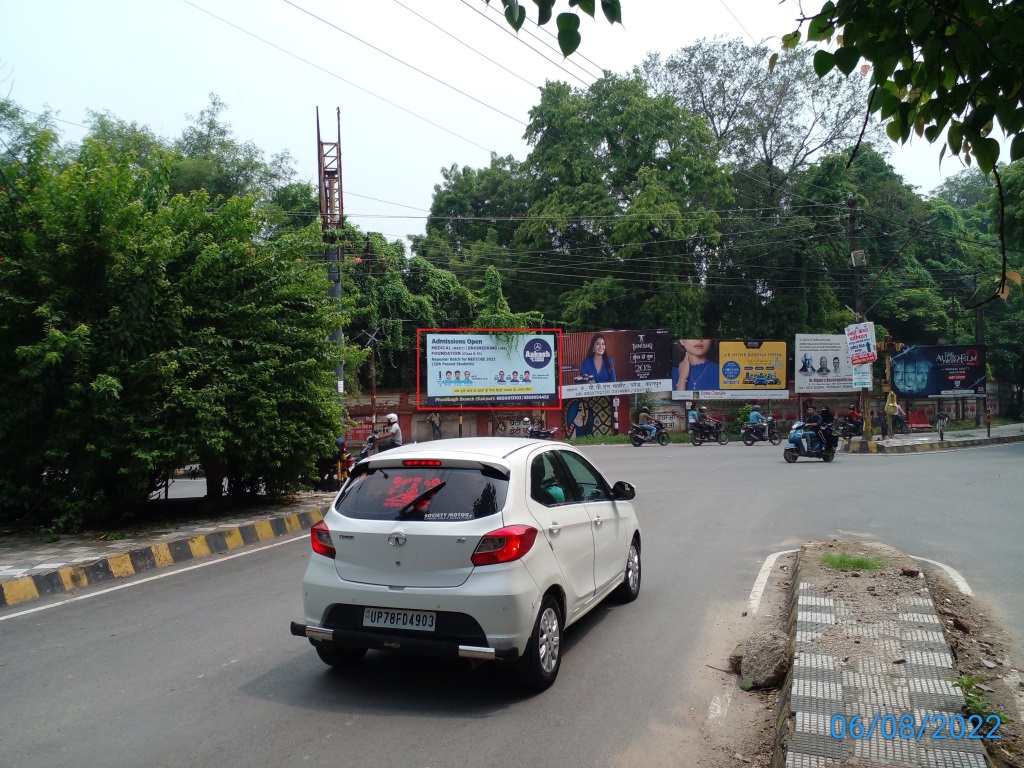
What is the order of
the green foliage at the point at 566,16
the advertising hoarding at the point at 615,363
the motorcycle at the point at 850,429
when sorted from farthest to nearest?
the advertising hoarding at the point at 615,363 → the motorcycle at the point at 850,429 → the green foliage at the point at 566,16

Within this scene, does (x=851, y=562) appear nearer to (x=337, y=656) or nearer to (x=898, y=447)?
(x=337, y=656)

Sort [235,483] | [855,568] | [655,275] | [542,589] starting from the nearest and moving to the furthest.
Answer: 1. [542,589]
2. [855,568]
3. [235,483]
4. [655,275]

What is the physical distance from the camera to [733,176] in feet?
145

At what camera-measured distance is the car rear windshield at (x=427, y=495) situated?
4.98 metres

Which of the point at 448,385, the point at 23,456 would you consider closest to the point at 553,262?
the point at 448,385

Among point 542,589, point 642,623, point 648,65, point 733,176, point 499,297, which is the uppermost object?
point 648,65

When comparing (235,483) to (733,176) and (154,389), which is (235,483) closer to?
(154,389)

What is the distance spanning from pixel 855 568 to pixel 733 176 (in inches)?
1596

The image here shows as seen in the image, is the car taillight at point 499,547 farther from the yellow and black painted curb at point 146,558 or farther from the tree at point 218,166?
the tree at point 218,166

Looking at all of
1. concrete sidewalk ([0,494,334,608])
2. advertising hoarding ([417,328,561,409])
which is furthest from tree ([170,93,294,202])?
concrete sidewalk ([0,494,334,608])

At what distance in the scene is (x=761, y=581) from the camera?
7.91 metres

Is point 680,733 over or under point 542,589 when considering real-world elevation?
under

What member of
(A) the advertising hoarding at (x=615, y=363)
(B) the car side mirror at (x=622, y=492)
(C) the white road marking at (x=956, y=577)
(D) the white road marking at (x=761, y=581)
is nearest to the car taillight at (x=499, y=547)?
(B) the car side mirror at (x=622, y=492)

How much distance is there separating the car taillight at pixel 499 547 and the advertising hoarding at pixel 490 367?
2983cm
